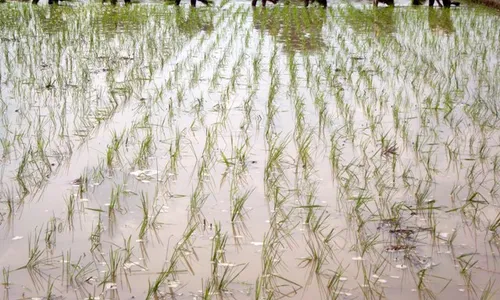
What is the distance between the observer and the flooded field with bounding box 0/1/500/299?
261cm

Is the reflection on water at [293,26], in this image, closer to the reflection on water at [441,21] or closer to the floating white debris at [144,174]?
the reflection on water at [441,21]

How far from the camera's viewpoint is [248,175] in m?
3.76

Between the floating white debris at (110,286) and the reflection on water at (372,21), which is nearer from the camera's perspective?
the floating white debris at (110,286)

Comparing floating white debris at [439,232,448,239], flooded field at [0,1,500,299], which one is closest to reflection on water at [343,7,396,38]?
flooded field at [0,1,500,299]

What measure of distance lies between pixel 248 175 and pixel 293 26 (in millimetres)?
8177

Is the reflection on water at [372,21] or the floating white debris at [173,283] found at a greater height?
the reflection on water at [372,21]

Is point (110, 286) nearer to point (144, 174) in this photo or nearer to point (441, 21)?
point (144, 174)

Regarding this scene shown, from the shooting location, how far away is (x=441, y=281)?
255 cm

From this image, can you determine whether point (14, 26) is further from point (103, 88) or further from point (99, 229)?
point (99, 229)

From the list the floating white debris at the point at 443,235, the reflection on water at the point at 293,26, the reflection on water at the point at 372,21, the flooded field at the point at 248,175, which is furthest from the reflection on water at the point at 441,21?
the floating white debris at the point at 443,235

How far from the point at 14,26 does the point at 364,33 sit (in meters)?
4.83

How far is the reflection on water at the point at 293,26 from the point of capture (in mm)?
9125

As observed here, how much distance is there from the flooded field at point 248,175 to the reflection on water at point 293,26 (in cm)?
114

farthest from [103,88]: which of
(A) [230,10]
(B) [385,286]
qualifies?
(A) [230,10]
